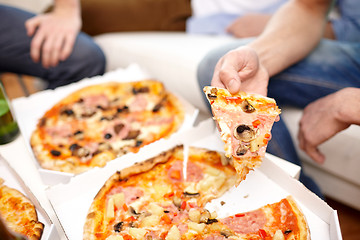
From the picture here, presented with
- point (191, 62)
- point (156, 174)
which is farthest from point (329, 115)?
point (191, 62)

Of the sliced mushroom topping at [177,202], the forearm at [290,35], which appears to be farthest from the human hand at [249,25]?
the sliced mushroom topping at [177,202]

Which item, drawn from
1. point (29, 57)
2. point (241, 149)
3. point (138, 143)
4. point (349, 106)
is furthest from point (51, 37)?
point (349, 106)

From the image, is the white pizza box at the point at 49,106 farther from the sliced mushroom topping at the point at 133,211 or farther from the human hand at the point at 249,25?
the human hand at the point at 249,25

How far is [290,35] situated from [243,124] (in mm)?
584

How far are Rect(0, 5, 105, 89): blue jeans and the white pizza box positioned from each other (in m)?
0.21

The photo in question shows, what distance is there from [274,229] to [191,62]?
90cm

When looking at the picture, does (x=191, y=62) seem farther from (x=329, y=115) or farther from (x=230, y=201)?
(x=230, y=201)

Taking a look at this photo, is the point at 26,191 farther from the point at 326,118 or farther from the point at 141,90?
the point at 326,118

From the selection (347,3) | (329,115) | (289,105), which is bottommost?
(289,105)

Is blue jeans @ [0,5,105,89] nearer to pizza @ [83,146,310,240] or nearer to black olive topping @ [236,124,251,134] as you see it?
pizza @ [83,146,310,240]

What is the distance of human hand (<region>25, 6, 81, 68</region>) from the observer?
52.4 inches

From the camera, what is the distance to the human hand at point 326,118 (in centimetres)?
86

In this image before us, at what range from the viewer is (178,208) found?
726mm

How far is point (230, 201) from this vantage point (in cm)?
74
